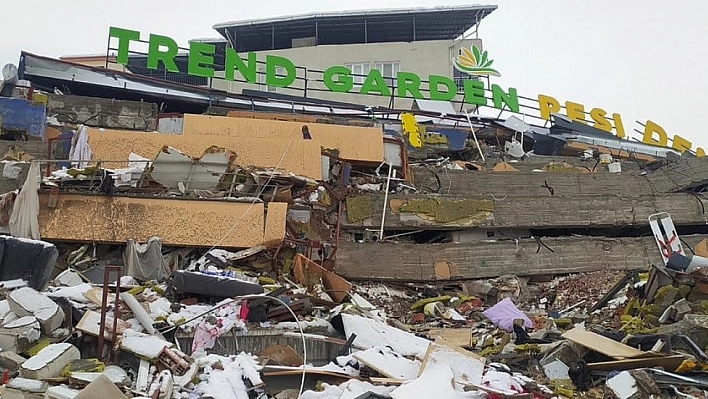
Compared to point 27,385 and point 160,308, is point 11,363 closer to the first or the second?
point 27,385

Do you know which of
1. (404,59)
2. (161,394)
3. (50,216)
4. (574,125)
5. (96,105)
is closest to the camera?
(161,394)

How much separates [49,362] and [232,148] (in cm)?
681

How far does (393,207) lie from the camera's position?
11.4 meters

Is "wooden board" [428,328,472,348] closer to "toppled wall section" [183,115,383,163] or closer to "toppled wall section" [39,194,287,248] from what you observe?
"toppled wall section" [39,194,287,248]

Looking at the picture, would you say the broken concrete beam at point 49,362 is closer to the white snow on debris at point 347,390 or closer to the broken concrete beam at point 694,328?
the white snow on debris at point 347,390

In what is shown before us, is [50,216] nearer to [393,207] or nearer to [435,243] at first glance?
[393,207]

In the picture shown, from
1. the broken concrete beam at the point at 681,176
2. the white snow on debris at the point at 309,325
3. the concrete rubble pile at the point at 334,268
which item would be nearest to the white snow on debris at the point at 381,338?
the concrete rubble pile at the point at 334,268

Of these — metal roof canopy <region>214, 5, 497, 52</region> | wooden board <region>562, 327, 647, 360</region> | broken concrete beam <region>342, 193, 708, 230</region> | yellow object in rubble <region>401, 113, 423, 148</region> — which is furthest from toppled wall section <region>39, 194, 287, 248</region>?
metal roof canopy <region>214, 5, 497, 52</region>

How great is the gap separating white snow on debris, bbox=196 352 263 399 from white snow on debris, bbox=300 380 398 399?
0.56 m

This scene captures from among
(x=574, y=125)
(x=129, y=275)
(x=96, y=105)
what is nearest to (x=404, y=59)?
(x=574, y=125)

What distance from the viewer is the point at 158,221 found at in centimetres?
960

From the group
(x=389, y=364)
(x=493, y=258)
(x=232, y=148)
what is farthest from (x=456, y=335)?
(x=232, y=148)

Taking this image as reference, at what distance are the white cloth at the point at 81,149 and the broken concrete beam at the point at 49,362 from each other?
648 centimetres

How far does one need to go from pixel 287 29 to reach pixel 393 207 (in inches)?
608
